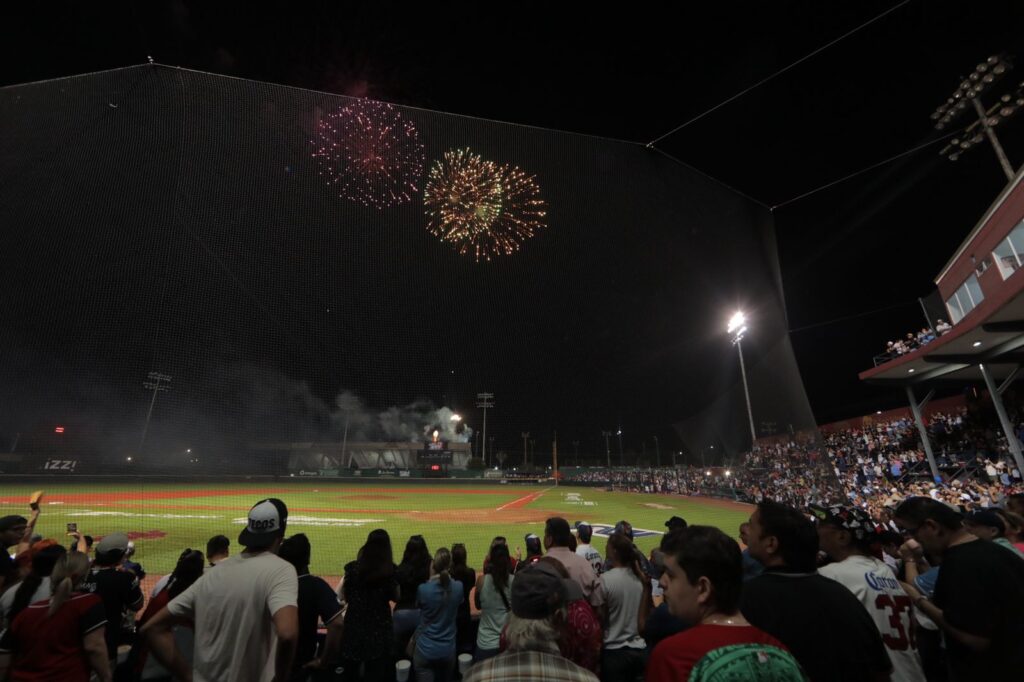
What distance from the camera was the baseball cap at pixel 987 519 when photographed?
3789 mm

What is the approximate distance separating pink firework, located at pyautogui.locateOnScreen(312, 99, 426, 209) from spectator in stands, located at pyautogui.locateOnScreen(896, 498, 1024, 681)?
15.0 meters

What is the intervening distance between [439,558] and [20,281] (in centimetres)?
2435

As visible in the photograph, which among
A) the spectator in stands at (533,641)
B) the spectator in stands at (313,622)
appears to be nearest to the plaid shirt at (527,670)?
the spectator in stands at (533,641)

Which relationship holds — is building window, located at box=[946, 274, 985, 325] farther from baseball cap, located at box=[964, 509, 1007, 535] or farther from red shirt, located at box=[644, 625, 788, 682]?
red shirt, located at box=[644, 625, 788, 682]

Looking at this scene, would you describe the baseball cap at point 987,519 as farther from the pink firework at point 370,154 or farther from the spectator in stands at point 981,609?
the pink firework at point 370,154

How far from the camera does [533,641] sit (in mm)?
1758

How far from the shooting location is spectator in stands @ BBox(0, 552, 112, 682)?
2.89m

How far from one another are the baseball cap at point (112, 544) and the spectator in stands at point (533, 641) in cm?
413

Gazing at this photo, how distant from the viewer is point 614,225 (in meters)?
17.2

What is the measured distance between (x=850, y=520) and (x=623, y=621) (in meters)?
2.20

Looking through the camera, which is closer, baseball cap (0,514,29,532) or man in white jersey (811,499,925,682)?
man in white jersey (811,499,925,682)

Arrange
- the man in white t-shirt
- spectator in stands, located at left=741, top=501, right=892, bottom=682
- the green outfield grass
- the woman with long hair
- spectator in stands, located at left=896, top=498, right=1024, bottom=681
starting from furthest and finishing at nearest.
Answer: the green outfield grass, the woman with long hair, spectator in stands, located at left=896, top=498, right=1024, bottom=681, the man in white t-shirt, spectator in stands, located at left=741, top=501, right=892, bottom=682

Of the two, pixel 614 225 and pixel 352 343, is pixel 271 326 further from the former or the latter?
pixel 614 225

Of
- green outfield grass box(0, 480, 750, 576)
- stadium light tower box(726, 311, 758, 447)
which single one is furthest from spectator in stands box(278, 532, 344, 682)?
stadium light tower box(726, 311, 758, 447)
